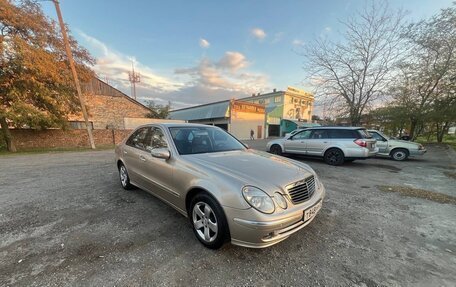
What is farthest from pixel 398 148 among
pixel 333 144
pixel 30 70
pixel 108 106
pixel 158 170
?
pixel 108 106

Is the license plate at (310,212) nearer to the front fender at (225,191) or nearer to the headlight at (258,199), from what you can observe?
the headlight at (258,199)

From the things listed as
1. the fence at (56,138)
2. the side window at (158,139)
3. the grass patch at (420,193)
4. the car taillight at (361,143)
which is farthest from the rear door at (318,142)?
the fence at (56,138)

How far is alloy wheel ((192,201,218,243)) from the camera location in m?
2.41

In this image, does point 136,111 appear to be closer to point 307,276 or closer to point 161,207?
point 161,207

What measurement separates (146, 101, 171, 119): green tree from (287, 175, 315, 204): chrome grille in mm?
24848

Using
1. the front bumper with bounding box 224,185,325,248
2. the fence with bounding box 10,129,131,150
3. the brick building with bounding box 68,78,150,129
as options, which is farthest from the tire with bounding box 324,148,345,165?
the brick building with bounding box 68,78,150,129

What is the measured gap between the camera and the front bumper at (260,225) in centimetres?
203

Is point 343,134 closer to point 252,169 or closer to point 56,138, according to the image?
point 252,169

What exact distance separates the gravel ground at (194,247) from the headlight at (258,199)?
685 mm

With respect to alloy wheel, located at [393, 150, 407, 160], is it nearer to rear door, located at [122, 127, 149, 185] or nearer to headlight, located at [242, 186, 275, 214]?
headlight, located at [242, 186, 275, 214]

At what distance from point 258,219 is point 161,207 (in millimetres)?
2327

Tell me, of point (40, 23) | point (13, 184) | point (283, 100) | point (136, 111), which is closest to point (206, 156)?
point (13, 184)

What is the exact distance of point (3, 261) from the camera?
2.21 m

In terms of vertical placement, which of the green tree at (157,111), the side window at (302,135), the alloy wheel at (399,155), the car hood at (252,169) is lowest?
the alloy wheel at (399,155)
